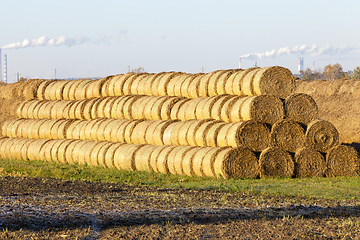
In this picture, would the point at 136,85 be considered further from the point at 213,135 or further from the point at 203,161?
the point at 203,161

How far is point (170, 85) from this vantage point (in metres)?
21.3

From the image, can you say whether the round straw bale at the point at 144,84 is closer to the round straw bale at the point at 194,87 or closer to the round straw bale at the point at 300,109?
the round straw bale at the point at 194,87

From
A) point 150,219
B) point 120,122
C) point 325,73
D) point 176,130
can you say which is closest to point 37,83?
point 120,122

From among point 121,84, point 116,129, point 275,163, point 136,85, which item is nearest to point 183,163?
point 275,163

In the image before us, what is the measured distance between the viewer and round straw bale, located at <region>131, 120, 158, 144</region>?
66.8 feet

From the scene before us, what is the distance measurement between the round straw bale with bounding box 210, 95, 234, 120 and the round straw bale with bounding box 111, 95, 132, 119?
17.4 feet

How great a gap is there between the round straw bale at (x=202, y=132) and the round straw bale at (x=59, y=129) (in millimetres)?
8761

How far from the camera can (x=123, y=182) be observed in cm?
1675

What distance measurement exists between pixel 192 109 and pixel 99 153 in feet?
15.6

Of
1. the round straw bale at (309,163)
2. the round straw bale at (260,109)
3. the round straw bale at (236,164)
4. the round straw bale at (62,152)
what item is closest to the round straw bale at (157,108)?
the round straw bale at (260,109)

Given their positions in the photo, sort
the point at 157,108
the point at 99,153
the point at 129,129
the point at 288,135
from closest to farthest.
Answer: the point at 288,135 < the point at 157,108 < the point at 129,129 < the point at 99,153

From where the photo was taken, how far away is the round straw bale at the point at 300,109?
17453 millimetres

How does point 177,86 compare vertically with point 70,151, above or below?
above

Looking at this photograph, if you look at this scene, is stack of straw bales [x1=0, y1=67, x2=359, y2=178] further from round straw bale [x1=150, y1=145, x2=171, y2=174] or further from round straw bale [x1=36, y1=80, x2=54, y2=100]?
round straw bale [x1=36, y1=80, x2=54, y2=100]
